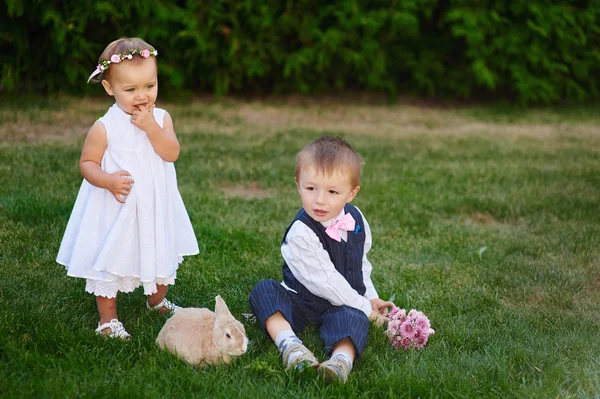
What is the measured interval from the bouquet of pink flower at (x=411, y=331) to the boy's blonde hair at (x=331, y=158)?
60cm

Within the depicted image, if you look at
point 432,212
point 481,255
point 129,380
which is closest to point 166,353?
point 129,380

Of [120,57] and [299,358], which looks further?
[120,57]

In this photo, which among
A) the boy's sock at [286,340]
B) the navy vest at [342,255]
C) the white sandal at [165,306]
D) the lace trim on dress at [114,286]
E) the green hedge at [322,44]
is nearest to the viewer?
the boy's sock at [286,340]

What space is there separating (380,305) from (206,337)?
2.90ft

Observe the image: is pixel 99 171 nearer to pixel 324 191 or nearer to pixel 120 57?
pixel 120 57

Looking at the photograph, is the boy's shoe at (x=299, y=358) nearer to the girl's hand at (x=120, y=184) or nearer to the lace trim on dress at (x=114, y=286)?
the lace trim on dress at (x=114, y=286)

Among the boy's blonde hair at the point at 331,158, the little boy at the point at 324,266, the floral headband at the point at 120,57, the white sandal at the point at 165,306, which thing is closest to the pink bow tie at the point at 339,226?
the little boy at the point at 324,266

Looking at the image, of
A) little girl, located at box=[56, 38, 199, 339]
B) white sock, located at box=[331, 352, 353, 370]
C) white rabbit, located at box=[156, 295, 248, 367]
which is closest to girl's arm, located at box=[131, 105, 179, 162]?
little girl, located at box=[56, 38, 199, 339]

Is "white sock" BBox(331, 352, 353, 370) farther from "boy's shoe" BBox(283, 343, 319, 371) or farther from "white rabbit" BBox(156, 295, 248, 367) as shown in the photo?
"white rabbit" BBox(156, 295, 248, 367)

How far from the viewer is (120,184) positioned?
9.53ft

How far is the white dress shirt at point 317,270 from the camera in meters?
3.10

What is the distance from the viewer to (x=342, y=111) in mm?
8805

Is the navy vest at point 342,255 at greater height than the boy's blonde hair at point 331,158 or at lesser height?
lesser

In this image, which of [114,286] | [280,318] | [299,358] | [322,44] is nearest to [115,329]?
[114,286]
